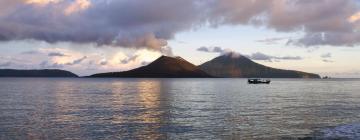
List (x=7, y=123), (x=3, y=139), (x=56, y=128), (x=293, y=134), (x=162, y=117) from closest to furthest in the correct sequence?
1. (x=3, y=139)
2. (x=293, y=134)
3. (x=56, y=128)
4. (x=7, y=123)
5. (x=162, y=117)

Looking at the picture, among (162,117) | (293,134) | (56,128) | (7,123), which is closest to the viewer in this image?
(293,134)

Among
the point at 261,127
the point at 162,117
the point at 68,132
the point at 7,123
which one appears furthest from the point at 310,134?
the point at 7,123

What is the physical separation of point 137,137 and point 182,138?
5069mm

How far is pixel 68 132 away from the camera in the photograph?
48250 millimetres

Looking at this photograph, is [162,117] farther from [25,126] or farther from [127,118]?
[25,126]

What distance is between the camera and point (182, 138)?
147 ft

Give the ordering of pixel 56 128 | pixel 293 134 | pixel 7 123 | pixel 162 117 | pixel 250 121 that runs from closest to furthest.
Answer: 1. pixel 293 134
2. pixel 56 128
3. pixel 7 123
4. pixel 250 121
5. pixel 162 117

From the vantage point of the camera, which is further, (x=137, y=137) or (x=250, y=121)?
(x=250, y=121)

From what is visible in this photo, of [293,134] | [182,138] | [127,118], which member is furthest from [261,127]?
[127,118]

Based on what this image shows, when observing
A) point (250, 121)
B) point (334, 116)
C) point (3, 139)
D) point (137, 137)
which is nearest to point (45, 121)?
point (3, 139)

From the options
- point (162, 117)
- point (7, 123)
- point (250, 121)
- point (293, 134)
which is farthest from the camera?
point (162, 117)

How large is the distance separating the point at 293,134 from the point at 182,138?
537 inches

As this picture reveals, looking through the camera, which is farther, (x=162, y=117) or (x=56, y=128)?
(x=162, y=117)

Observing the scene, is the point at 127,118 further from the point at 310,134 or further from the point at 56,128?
the point at 310,134
